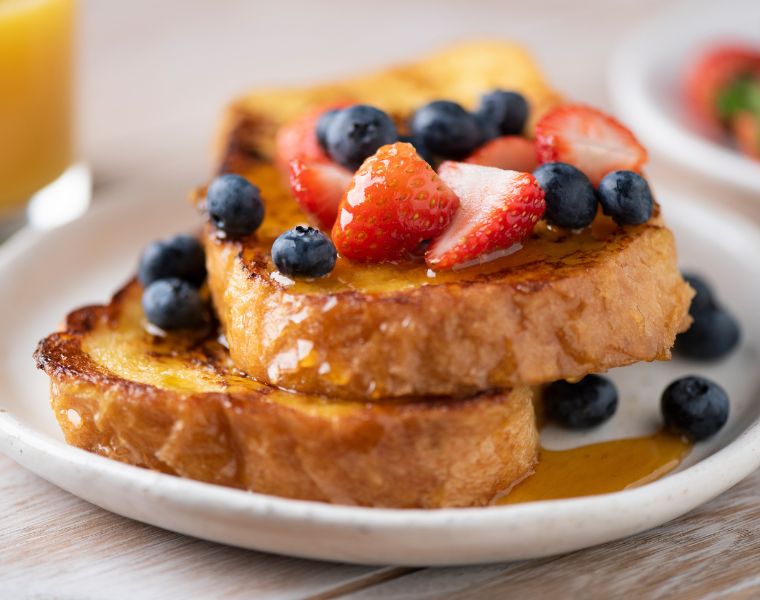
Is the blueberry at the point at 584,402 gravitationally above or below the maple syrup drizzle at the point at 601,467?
above

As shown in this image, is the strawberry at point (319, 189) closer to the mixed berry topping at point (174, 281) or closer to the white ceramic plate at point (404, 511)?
the mixed berry topping at point (174, 281)

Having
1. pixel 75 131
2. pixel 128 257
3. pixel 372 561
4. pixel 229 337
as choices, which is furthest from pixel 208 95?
pixel 372 561

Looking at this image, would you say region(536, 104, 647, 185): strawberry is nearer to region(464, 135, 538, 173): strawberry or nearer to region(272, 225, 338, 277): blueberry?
region(464, 135, 538, 173): strawberry

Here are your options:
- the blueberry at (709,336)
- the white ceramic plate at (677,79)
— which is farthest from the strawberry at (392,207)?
the white ceramic plate at (677,79)

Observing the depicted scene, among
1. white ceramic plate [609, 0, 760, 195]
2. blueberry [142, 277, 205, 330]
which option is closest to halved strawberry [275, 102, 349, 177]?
blueberry [142, 277, 205, 330]

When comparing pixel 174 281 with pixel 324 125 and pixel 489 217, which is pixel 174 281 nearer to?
pixel 324 125
